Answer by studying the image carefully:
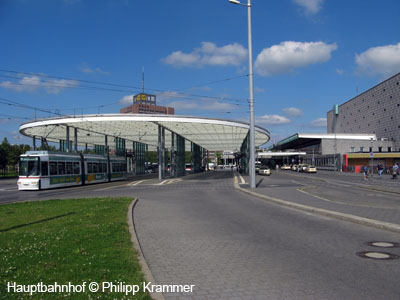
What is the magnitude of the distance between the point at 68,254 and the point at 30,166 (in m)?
23.5

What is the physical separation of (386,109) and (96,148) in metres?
62.5

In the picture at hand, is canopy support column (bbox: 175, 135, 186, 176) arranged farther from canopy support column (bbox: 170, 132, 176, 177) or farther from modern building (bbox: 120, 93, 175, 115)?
modern building (bbox: 120, 93, 175, 115)

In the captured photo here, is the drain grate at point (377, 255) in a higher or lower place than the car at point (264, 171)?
higher

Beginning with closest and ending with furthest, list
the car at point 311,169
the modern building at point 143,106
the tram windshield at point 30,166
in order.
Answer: the tram windshield at point 30,166 < the car at point 311,169 < the modern building at point 143,106

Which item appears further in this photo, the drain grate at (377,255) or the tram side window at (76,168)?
Answer: the tram side window at (76,168)

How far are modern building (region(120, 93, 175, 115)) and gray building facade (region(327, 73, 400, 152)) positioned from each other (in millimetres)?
51285

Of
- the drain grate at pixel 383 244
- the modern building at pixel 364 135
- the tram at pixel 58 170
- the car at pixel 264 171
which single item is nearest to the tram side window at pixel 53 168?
the tram at pixel 58 170

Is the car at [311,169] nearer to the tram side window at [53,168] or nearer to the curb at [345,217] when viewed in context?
the tram side window at [53,168]

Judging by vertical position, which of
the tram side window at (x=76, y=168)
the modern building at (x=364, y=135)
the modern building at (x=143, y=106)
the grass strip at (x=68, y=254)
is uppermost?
the modern building at (x=143, y=106)

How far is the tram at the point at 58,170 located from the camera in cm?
2702

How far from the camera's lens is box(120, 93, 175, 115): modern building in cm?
10056

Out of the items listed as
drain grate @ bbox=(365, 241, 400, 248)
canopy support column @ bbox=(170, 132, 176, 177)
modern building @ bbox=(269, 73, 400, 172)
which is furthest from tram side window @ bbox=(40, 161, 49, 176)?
modern building @ bbox=(269, 73, 400, 172)

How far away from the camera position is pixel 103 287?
14.5ft

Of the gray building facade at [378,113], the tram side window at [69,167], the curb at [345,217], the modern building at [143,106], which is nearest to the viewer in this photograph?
the curb at [345,217]
